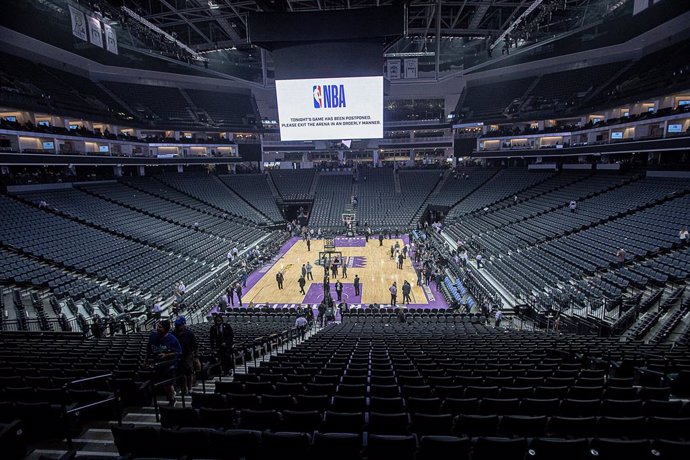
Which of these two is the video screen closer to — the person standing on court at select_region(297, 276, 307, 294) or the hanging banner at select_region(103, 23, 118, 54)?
the hanging banner at select_region(103, 23, 118, 54)

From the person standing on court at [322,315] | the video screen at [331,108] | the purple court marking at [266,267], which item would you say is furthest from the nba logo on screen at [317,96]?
the person standing on court at [322,315]

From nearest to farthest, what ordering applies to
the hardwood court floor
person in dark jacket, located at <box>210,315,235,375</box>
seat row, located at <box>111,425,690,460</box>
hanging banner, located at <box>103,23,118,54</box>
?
seat row, located at <box>111,425,690,460</box> → person in dark jacket, located at <box>210,315,235,375</box> → the hardwood court floor → hanging banner, located at <box>103,23,118,54</box>

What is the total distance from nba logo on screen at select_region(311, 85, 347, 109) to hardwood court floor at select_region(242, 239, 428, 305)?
12674 millimetres

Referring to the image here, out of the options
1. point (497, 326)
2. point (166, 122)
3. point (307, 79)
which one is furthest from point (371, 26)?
point (166, 122)

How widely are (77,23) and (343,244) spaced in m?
25.4

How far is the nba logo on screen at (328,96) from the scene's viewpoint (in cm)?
2823

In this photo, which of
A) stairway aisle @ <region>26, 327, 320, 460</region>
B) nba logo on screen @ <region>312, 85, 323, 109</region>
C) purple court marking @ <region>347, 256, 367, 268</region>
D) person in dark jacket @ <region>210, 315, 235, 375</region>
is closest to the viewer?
stairway aisle @ <region>26, 327, 320, 460</region>

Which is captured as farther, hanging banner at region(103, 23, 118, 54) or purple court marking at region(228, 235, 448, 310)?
hanging banner at region(103, 23, 118, 54)

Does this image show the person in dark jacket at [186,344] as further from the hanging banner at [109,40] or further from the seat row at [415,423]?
the hanging banner at [109,40]

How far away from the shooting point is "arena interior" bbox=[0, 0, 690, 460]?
452 centimetres

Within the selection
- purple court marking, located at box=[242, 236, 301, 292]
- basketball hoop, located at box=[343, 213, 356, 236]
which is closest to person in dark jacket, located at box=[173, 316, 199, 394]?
purple court marking, located at box=[242, 236, 301, 292]

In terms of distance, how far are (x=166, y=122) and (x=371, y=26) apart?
29.4 meters

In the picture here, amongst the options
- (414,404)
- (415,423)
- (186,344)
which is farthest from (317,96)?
(415,423)

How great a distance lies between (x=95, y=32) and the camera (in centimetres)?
2108
